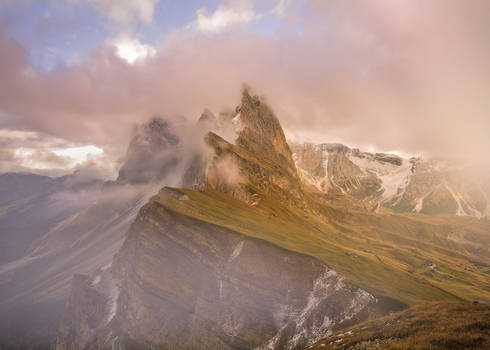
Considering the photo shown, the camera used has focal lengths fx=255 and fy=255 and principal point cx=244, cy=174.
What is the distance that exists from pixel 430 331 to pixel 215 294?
49616mm

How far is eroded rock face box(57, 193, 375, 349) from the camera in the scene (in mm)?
54375

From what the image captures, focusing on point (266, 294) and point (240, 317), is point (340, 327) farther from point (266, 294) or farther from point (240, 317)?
point (240, 317)

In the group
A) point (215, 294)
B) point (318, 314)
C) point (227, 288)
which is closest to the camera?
point (318, 314)

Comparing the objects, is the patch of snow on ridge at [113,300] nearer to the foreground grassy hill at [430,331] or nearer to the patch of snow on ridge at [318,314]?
the patch of snow on ridge at [318,314]

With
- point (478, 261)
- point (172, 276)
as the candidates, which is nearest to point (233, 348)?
point (172, 276)


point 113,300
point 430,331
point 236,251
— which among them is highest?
point 236,251

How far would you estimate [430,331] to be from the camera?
2708cm

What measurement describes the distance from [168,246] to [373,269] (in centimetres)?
5712

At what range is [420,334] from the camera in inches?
1059

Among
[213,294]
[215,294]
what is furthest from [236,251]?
[213,294]

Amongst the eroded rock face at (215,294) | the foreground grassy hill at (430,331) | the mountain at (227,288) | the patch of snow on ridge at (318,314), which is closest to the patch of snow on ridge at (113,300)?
the mountain at (227,288)

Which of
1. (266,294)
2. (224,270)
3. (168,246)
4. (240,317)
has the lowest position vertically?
(240,317)

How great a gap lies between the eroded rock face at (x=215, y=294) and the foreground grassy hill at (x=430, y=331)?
53.4ft

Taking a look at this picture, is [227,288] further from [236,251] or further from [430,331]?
[430,331]
